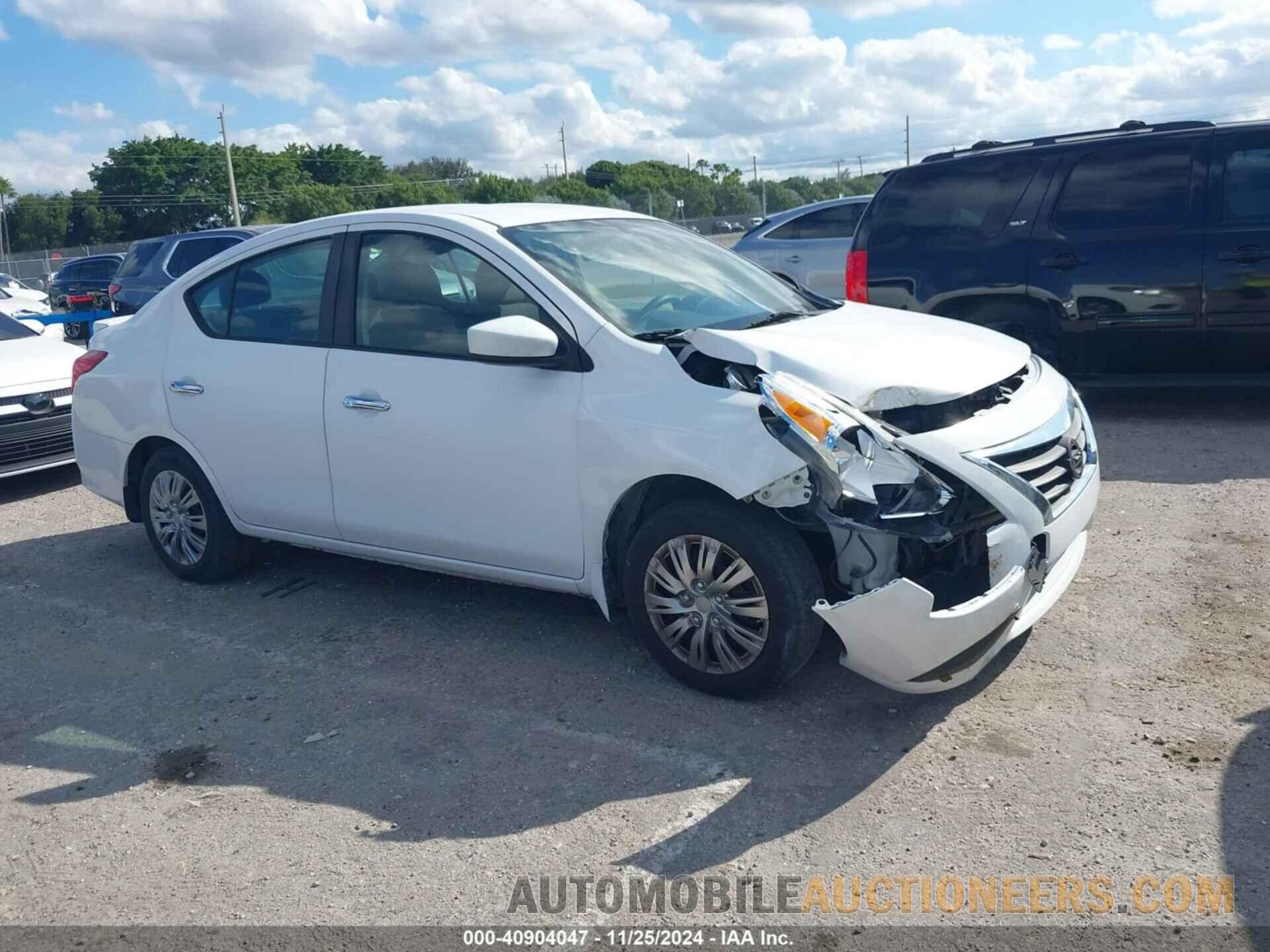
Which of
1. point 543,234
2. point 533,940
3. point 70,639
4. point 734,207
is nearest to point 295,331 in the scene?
point 543,234

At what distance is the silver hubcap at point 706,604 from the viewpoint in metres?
3.97

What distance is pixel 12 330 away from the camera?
373 inches

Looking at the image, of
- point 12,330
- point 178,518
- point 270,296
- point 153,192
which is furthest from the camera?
point 153,192

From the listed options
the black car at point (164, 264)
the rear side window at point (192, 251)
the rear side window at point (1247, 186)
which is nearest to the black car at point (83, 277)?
the black car at point (164, 264)

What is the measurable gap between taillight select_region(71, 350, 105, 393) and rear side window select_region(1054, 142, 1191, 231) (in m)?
6.10

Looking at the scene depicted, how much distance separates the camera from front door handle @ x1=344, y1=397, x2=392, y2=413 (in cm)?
480

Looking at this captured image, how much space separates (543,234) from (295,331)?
1281 mm

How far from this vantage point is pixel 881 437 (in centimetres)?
369

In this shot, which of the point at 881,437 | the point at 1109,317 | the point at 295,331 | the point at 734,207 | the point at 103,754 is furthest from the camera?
the point at 734,207

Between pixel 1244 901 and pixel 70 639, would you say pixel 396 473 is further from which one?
pixel 1244 901

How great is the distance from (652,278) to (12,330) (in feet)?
23.0

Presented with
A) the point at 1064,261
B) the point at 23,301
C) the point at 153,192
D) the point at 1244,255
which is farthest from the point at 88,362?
the point at 153,192

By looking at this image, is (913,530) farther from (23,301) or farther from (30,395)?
(23,301)

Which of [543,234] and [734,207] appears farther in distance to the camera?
[734,207]
